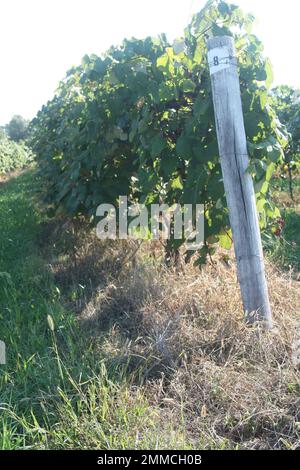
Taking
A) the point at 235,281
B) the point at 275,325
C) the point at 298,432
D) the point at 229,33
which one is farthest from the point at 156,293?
the point at 229,33

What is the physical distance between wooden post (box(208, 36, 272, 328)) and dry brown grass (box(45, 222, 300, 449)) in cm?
18

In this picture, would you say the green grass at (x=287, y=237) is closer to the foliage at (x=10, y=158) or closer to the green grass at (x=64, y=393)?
the green grass at (x=64, y=393)

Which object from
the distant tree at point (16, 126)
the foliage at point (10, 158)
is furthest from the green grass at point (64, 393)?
the distant tree at point (16, 126)

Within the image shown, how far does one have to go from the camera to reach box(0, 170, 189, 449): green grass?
176 cm

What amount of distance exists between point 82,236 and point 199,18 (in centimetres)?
243

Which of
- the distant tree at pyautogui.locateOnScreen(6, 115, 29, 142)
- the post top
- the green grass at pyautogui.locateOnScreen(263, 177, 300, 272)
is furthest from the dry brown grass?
the distant tree at pyautogui.locateOnScreen(6, 115, 29, 142)

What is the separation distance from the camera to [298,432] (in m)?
1.81

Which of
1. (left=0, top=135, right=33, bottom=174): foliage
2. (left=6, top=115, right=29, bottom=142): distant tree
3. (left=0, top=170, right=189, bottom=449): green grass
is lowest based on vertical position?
(left=0, top=170, right=189, bottom=449): green grass

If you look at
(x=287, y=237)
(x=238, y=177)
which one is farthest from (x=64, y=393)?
(x=287, y=237)

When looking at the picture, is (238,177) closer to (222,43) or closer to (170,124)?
(222,43)

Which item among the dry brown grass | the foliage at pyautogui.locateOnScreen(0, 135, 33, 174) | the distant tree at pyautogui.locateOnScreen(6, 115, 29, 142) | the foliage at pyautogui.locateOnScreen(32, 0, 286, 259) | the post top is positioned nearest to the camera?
the dry brown grass

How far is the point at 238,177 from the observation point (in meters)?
2.41

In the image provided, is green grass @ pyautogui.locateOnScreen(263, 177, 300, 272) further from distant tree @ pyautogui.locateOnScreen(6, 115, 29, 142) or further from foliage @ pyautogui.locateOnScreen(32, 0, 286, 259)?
distant tree @ pyautogui.locateOnScreen(6, 115, 29, 142)

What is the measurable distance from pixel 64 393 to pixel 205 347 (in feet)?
2.49
